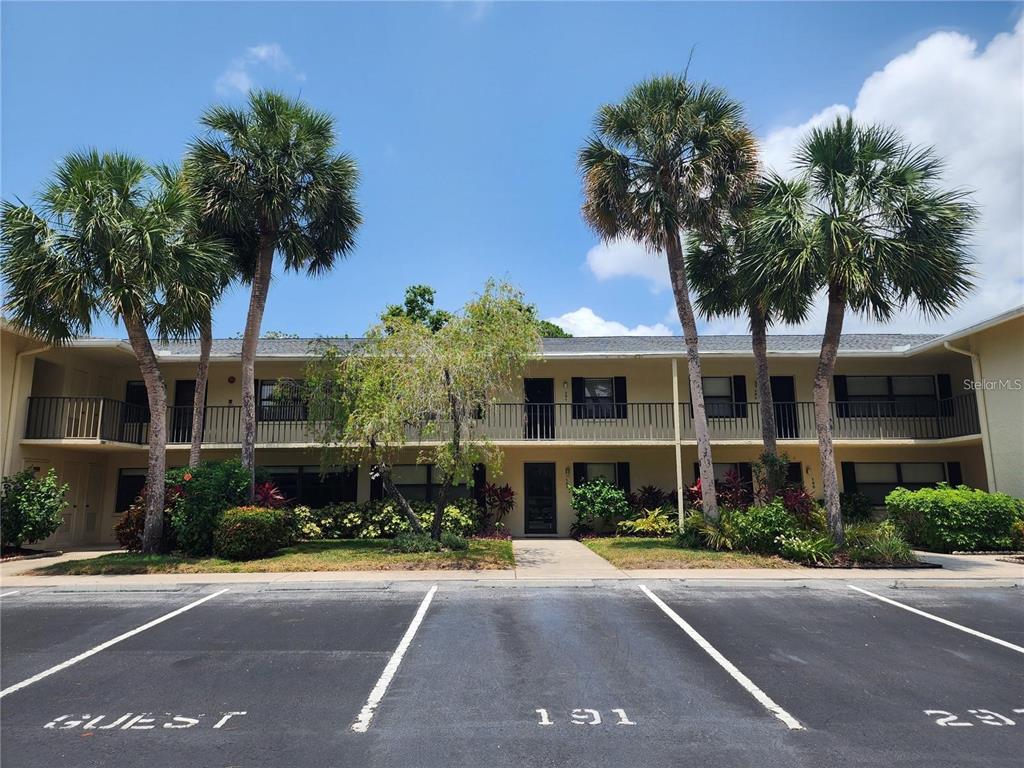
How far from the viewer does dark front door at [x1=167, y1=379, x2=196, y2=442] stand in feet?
58.2

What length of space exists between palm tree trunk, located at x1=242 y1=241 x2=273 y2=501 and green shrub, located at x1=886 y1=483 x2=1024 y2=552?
600 inches

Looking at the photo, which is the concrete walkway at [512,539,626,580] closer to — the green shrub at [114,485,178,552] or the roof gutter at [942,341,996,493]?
the green shrub at [114,485,178,552]

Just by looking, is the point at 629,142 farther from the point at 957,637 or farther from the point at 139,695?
the point at 139,695

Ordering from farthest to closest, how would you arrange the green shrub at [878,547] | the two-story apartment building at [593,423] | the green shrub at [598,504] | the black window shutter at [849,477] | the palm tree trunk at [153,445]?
the black window shutter at [849,477]
the two-story apartment building at [593,423]
the green shrub at [598,504]
the palm tree trunk at [153,445]
the green shrub at [878,547]

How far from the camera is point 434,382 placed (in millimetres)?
12297

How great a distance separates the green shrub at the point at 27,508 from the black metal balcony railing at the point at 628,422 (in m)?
2.95

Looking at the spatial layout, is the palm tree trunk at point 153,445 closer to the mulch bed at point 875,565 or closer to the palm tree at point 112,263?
the palm tree at point 112,263

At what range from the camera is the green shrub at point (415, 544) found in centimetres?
1302

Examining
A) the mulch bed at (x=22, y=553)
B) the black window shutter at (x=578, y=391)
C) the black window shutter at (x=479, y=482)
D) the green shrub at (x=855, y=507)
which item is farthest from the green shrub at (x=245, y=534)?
the green shrub at (x=855, y=507)

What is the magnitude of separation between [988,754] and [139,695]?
21.5 ft

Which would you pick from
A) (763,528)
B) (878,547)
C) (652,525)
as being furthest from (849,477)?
(763,528)

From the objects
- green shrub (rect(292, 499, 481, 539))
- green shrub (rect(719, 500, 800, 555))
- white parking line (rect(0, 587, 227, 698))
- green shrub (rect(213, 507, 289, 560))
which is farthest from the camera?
green shrub (rect(292, 499, 481, 539))

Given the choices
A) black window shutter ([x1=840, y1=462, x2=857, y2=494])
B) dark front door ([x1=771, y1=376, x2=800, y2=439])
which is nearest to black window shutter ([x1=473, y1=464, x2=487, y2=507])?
dark front door ([x1=771, y1=376, x2=800, y2=439])

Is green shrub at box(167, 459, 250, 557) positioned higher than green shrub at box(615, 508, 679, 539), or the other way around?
green shrub at box(167, 459, 250, 557)
